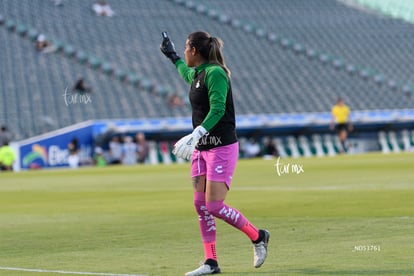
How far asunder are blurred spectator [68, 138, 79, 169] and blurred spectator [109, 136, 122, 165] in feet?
7.03

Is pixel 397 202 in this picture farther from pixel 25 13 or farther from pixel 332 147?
pixel 25 13

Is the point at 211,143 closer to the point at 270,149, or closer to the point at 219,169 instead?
the point at 219,169

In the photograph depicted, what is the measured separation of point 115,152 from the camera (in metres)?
46.7

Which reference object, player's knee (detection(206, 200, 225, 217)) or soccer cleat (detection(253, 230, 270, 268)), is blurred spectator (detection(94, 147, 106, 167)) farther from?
player's knee (detection(206, 200, 225, 217))

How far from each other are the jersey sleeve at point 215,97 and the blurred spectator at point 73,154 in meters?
34.7

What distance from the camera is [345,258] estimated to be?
10.5 meters

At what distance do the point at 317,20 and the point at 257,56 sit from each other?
857 centimetres

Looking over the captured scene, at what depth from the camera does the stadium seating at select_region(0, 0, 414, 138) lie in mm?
50656

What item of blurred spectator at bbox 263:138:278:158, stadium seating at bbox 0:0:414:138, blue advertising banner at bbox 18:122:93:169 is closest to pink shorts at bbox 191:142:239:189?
blue advertising banner at bbox 18:122:93:169

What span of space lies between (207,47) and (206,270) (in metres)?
2.04

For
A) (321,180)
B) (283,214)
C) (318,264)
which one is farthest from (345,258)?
(321,180)

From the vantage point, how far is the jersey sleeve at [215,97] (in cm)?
963

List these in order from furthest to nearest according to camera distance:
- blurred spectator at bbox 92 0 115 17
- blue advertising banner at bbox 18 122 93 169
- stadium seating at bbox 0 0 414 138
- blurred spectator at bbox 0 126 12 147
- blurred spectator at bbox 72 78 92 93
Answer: blurred spectator at bbox 92 0 115 17, stadium seating at bbox 0 0 414 138, blurred spectator at bbox 72 78 92 93, blue advertising banner at bbox 18 122 93 169, blurred spectator at bbox 0 126 12 147

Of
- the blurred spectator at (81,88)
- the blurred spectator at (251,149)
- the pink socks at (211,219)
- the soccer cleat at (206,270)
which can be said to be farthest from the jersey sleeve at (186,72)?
the blurred spectator at (251,149)
